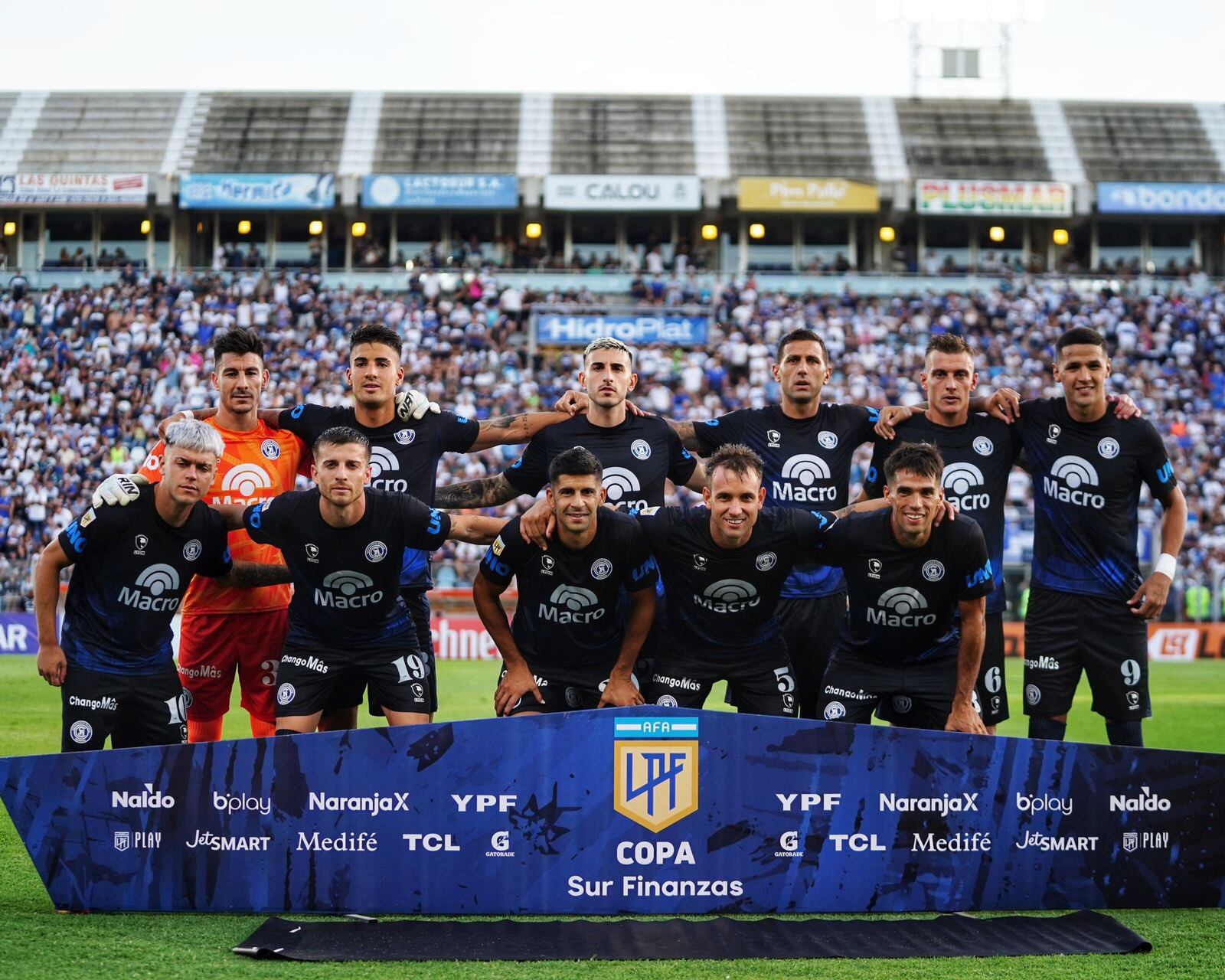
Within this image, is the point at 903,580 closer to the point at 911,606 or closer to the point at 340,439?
the point at 911,606

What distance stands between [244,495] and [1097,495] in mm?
4645

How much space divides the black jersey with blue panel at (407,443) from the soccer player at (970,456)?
92.6 inches

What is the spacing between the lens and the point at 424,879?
555cm

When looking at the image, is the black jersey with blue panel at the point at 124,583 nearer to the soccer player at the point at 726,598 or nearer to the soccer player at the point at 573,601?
the soccer player at the point at 573,601

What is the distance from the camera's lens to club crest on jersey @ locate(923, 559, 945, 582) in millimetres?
6336

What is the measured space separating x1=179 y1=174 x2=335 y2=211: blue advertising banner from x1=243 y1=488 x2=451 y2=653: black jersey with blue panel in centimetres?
3114

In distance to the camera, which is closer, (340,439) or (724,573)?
(340,439)

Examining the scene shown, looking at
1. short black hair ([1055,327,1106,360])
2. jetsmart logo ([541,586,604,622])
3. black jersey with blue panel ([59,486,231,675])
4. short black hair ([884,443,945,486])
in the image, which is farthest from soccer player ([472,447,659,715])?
short black hair ([1055,327,1106,360])

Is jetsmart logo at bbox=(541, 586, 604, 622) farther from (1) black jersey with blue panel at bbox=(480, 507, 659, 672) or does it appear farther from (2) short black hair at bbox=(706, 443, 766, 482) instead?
(2) short black hair at bbox=(706, 443, 766, 482)

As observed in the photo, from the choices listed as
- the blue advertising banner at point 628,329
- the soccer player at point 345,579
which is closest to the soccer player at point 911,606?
the soccer player at point 345,579

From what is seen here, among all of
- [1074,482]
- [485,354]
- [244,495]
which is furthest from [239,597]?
[485,354]

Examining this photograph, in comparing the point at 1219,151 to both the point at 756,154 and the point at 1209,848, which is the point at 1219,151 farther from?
the point at 1209,848

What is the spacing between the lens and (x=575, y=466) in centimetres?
614

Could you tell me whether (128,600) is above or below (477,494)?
below
